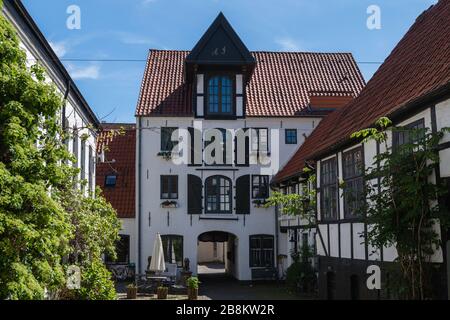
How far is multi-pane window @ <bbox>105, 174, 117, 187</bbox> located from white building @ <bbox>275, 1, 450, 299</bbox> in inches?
528

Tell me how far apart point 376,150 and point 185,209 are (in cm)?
1614

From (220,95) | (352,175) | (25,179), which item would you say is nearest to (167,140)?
(220,95)

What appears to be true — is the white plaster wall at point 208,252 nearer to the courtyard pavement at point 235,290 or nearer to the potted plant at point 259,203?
the courtyard pavement at point 235,290

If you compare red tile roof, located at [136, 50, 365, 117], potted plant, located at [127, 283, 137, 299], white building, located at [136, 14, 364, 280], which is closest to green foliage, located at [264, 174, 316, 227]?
potted plant, located at [127, 283, 137, 299]

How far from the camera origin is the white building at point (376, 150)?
1173 cm

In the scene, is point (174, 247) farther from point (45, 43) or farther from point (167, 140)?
point (45, 43)

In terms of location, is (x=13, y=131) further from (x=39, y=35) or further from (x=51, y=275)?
(x=39, y=35)

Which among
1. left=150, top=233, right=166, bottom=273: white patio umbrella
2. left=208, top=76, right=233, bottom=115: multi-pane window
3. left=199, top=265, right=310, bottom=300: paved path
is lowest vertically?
left=199, top=265, right=310, bottom=300: paved path

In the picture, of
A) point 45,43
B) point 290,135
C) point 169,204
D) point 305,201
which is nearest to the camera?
point 45,43

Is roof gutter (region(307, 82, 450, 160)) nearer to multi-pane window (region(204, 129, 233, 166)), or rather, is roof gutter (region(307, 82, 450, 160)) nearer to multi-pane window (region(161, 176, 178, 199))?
multi-pane window (region(204, 129, 233, 166))

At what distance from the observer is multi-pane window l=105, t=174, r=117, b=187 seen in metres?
31.3

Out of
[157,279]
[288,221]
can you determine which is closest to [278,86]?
[288,221]

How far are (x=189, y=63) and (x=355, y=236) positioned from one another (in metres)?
15.4

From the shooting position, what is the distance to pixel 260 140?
3023 cm
